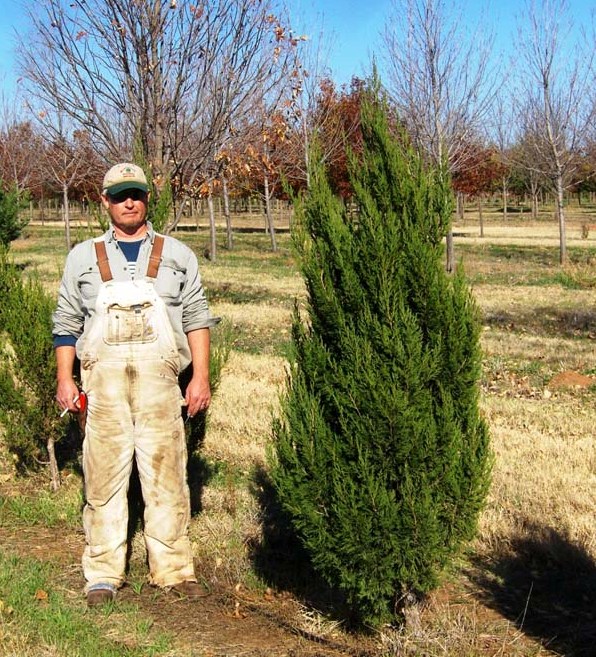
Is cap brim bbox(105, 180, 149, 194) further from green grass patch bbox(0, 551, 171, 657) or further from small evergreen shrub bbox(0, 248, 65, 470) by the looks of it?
green grass patch bbox(0, 551, 171, 657)

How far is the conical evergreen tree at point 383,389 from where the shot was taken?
136 inches

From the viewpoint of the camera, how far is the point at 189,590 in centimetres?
436

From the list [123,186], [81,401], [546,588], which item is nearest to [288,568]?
[546,588]

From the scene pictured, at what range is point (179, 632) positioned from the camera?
395cm

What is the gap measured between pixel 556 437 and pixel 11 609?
Answer: 190 inches

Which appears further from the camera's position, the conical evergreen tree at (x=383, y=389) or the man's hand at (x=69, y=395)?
the man's hand at (x=69, y=395)

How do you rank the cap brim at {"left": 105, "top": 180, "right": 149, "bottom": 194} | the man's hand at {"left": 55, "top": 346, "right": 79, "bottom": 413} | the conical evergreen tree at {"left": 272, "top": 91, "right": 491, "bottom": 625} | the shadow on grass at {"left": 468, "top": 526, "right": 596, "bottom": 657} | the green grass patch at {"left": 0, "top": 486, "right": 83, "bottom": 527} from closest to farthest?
the conical evergreen tree at {"left": 272, "top": 91, "right": 491, "bottom": 625}
the shadow on grass at {"left": 468, "top": 526, "right": 596, "bottom": 657}
the cap brim at {"left": 105, "top": 180, "right": 149, "bottom": 194}
the man's hand at {"left": 55, "top": 346, "right": 79, "bottom": 413}
the green grass patch at {"left": 0, "top": 486, "right": 83, "bottom": 527}

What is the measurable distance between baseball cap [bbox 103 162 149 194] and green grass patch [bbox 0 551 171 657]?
2192 millimetres

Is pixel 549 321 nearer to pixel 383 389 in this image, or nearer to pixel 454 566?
pixel 454 566

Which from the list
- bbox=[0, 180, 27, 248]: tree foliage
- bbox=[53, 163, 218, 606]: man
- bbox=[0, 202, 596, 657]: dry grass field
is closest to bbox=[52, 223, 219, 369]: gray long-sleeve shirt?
bbox=[53, 163, 218, 606]: man

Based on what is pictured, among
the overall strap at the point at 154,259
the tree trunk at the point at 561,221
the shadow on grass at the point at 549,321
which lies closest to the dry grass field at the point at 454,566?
the overall strap at the point at 154,259

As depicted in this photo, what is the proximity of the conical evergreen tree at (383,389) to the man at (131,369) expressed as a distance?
90 centimetres

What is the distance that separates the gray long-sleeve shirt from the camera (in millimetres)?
4230

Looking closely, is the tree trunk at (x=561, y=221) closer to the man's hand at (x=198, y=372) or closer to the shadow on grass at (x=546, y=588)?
the shadow on grass at (x=546, y=588)
